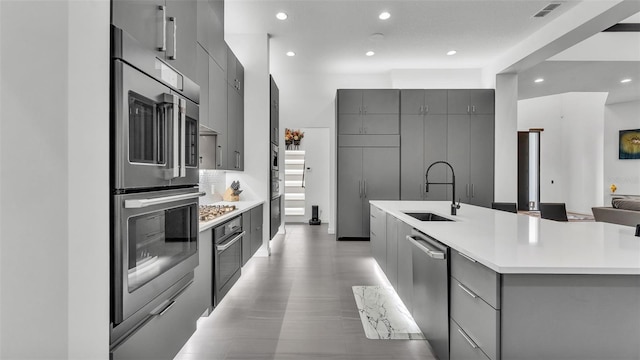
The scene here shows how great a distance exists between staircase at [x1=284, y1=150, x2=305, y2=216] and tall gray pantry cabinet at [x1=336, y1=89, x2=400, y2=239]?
6.26 ft

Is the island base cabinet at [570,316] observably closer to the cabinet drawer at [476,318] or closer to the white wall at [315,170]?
the cabinet drawer at [476,318]

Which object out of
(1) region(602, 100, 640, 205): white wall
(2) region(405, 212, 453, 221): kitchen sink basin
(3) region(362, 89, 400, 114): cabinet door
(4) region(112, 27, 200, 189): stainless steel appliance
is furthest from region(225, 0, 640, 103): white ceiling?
(4) region(112, 27, 200, 189): stainless steel appliance

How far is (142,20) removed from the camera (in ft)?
4.08

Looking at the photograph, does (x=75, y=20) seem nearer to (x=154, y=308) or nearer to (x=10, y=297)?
(x=10, y=297)

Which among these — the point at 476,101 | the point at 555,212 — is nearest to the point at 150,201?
the point at 555,212

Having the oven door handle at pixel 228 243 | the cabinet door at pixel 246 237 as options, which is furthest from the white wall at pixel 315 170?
the oven door handle at pixel 228 243

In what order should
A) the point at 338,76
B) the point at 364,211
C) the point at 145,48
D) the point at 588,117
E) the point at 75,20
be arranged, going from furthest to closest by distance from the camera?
the point at 588,117, the point at 338,76, the point at 364,211, the point at 145,48, the point at 75,20

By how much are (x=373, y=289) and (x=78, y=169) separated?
2803 millimetres

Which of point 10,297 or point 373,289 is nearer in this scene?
point 10,297

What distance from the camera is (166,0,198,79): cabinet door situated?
146 centimetres

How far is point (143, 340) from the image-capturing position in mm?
1285

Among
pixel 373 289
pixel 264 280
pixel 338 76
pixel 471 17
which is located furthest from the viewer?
pixel 338 76

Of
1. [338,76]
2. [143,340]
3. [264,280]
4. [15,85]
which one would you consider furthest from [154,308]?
[338,76]

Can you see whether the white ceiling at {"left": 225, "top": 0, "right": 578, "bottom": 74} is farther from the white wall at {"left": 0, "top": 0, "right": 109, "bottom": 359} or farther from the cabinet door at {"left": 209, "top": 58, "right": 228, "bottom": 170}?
the white wall at {"left": 0, "top": 0, "right": 109, "bottom": 359}
